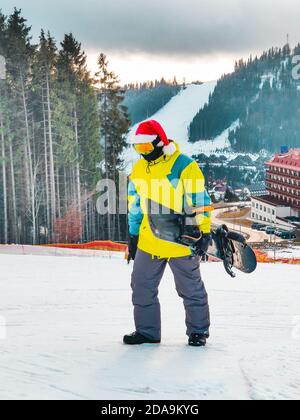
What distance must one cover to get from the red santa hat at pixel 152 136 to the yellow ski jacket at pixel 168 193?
0.20 feet

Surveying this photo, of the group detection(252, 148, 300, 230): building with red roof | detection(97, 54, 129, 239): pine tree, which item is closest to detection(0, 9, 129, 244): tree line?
detection(97, 54, 129, 239): pine tree

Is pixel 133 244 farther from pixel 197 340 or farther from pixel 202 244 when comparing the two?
pixel 197 340

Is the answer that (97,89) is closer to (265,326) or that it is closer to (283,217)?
(265,326)

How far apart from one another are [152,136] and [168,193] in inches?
16.9

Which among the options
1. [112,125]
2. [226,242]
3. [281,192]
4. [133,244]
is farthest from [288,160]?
[133,244]

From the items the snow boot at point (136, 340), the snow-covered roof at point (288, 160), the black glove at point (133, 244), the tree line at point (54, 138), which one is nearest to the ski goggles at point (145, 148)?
the black glove at point (133, 244)

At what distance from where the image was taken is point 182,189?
13.8 feet

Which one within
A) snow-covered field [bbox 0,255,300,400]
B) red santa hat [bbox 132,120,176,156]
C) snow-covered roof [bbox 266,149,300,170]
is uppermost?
red santa hat [bbox 132,120,176,156]

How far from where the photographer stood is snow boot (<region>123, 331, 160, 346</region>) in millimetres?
4375

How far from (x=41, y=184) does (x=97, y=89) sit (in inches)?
297

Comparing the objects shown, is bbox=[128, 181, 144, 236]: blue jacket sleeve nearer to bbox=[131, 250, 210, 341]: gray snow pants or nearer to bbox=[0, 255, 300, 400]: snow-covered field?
bbox=[131, 250, 210, 341]: gray snow pants

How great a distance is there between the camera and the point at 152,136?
4.25 metres

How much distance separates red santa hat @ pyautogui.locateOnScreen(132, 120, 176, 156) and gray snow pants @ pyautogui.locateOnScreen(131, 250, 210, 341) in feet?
2.63

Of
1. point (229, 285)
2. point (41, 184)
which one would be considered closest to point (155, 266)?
point (229, 285)
